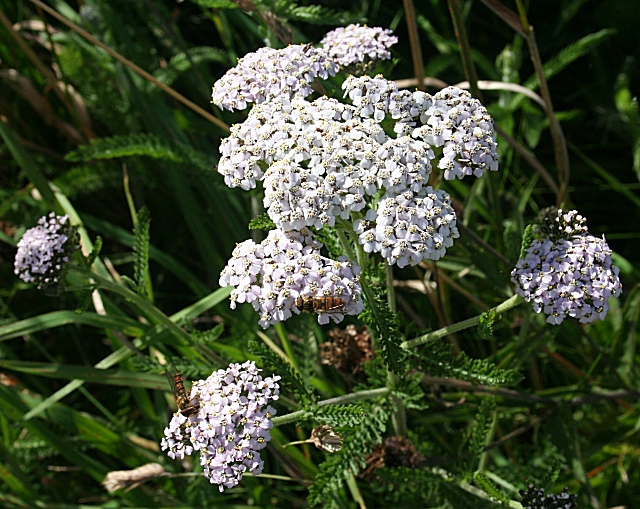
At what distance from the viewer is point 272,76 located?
286cm

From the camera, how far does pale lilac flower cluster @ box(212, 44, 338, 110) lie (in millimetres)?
2842

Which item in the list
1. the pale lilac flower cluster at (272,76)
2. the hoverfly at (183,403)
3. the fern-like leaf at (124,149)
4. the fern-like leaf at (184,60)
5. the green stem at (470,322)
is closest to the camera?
the hoverfly at (183,403)

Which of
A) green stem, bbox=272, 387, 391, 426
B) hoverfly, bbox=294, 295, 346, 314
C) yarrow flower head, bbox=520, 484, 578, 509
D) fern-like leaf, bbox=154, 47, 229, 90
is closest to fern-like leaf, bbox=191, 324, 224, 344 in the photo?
green stem, bbox=272, 387, 391, 426

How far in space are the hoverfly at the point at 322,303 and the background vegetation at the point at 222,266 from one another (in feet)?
2.30

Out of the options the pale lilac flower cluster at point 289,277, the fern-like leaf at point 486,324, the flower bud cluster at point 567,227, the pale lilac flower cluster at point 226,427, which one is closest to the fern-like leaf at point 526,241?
the flower bud cluster at point 567,227

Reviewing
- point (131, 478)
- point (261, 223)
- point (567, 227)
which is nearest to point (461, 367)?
point (567, 227)

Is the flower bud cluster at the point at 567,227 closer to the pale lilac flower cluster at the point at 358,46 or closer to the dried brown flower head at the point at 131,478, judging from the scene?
the pale lilac flower cluster at the point at 358,46

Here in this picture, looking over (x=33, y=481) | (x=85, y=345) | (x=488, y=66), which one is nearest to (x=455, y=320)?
(x=488, y=66)

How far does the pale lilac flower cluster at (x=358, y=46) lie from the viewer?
10.3 feet

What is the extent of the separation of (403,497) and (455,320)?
4.71 feet

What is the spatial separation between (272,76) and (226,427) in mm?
1507

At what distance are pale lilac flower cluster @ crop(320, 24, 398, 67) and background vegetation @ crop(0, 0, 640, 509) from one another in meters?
0.28

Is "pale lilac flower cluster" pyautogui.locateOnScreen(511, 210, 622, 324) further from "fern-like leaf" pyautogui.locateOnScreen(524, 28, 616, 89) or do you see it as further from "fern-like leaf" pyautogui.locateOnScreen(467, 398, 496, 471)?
"fern-like leaf" pyautogui.locateOnScreen(524, 28, 616, 89)

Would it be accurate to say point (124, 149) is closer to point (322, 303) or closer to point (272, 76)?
point (272, 76)
